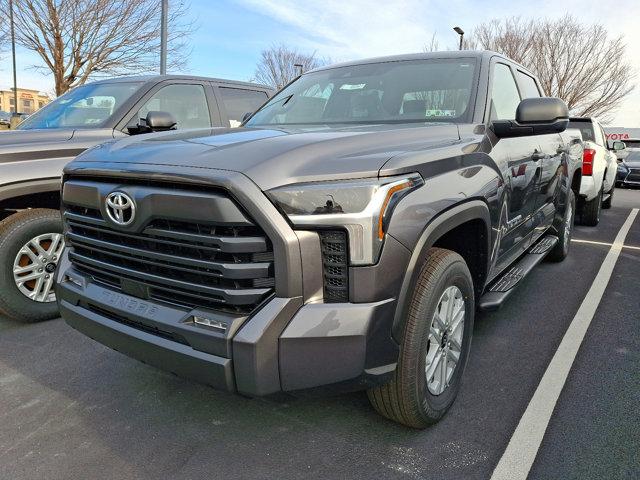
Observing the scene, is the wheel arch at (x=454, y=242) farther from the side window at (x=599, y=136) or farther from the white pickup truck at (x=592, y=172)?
the side window at (x=599, y=136)

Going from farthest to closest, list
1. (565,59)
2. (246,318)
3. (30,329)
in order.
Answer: (565,59), (30,329), (246,318)

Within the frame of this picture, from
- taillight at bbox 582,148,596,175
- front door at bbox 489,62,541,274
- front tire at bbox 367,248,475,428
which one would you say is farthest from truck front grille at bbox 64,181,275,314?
taillight at bbox 582,148,596,175

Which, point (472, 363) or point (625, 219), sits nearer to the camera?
point (472, 363)

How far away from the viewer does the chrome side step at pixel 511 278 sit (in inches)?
113

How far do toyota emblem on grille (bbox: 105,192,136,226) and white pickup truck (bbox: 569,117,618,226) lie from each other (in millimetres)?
6403

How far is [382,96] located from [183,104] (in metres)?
2.44

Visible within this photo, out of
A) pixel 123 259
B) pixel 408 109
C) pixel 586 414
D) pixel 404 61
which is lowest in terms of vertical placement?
pixel 586 414

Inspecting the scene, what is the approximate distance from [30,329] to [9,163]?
121cm

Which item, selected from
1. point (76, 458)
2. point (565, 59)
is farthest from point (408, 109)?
point (565, 59)

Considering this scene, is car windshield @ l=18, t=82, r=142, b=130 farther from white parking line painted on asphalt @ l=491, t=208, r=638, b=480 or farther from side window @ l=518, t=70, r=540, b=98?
white parking line painted on asphalt @ l=491, t=208, r=638, b=480

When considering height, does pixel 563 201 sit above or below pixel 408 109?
below

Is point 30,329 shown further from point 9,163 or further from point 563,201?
point 563,201

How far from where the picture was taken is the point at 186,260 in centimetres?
191

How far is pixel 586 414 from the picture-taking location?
2.52 m
